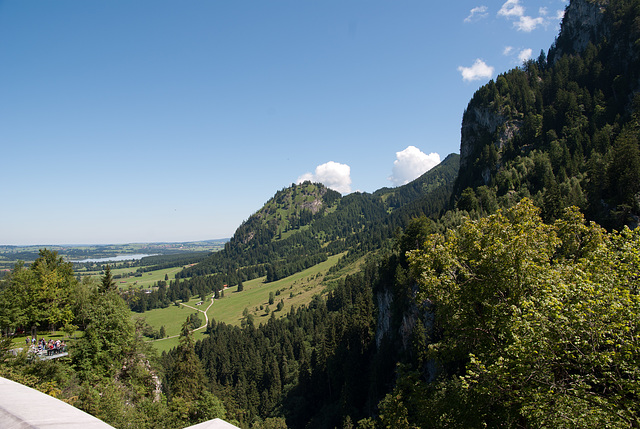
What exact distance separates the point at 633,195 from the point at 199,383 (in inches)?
3010

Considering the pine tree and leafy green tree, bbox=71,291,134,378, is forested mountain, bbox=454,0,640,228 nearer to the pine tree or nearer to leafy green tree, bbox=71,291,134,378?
leafy green tree, bbox=71,291,134,378

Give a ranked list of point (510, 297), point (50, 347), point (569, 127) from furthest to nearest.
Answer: point (569, 127) < point (50, 347) < point (510, 297)

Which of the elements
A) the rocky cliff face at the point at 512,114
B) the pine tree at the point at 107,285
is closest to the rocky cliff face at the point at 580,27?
the rocky cliff face at the point at 512,114

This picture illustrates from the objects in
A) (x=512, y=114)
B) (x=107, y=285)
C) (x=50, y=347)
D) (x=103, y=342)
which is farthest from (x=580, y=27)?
(x=50, y=347)

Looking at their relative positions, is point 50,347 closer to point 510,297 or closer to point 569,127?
point 510,297

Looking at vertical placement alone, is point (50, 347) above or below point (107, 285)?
below

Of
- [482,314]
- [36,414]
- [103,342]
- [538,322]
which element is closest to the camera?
[36,414]

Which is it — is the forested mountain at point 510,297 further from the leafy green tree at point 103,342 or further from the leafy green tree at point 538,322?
the leafy green tree at point 103,342

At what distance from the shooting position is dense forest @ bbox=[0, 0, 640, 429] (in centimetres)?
1234

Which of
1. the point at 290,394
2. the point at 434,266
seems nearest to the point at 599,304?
the point at 434,266

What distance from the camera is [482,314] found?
1770 centimetres

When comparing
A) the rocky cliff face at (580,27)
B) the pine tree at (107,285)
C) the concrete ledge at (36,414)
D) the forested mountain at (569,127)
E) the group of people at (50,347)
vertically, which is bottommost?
the group of people at (50,347)

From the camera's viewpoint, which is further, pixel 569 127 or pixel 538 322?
pixel 569 127

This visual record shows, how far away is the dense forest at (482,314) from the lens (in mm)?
12336
